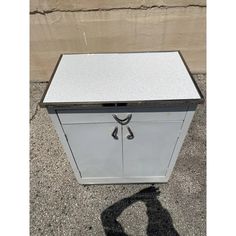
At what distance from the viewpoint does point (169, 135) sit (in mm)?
1860

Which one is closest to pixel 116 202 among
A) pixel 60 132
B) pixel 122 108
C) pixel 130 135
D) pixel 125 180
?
pixel 125 180

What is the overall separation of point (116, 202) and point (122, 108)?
123cm

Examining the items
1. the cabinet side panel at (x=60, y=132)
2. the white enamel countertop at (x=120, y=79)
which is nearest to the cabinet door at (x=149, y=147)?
the white enamel countertop at (x=120, y=79)

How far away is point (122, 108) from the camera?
5.35 ft

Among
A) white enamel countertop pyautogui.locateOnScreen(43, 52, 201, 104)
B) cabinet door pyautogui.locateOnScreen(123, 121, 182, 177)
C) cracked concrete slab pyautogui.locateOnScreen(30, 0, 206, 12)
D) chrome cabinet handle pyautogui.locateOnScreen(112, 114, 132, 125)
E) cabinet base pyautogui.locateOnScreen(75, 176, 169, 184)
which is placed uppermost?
cracked concrete slab pyautogui.locateOnScreen(30, 0, 206, 12)

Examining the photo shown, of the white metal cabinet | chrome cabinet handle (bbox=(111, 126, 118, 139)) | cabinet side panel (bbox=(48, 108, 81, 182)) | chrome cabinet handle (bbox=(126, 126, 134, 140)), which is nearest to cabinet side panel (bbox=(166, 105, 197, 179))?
the white metal cabinet

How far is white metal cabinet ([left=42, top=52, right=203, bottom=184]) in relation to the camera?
1.62 meters

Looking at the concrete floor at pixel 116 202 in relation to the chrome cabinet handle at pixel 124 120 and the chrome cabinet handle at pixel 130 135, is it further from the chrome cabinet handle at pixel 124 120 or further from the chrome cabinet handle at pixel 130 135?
the chrome cabinet handle at pixel 124 120

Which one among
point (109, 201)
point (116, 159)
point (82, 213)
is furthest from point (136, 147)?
point (82, 213)

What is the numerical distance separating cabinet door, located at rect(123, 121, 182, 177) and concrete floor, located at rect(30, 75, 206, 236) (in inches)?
11.7

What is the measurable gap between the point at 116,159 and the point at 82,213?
2.41 feet

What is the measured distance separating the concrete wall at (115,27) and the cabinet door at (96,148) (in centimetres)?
180

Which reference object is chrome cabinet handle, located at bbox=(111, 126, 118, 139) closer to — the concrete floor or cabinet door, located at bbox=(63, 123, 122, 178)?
cabinet door, located at bbox=(63, 123, 122, 178)

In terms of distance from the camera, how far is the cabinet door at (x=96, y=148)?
1787 millimetres
